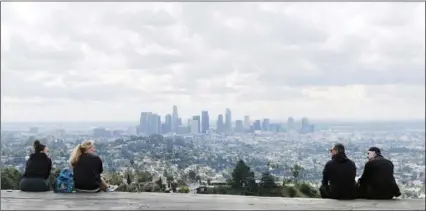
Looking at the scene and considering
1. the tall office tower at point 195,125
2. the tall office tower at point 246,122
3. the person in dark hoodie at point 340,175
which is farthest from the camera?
the tall office tower at point 246,122

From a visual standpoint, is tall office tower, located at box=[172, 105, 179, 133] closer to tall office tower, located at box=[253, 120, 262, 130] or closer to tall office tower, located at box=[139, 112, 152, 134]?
tall office tower, located at box=[139, 112, 152, 134]

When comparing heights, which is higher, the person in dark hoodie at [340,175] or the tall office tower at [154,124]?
the tall office tower at [154,124]

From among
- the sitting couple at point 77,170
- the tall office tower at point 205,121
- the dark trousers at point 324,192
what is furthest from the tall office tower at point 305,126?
the dark trousers at point 324,192

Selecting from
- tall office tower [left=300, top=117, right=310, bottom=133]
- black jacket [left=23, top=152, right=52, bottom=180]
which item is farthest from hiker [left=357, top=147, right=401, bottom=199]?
tall office tower [left=300, top=117, right=310, bottom=133]

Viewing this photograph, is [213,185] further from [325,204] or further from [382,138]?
[325,204]

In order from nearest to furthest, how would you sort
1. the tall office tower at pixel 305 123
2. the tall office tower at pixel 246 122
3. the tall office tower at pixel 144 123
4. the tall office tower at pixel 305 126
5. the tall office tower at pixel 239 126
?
the tall office tower at pixel 144 123 → the tall office tower at pixel 305 126 → the tall office tower at pixel 305 123 → the tall office tower at pixel 239 126 → the tall office tower at pixel 246 122

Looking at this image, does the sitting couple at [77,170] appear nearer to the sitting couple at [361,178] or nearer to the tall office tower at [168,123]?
the sitting couple at [361,178]

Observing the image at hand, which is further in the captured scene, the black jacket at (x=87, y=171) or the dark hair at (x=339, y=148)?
the black jacket at (x=87, y=171)

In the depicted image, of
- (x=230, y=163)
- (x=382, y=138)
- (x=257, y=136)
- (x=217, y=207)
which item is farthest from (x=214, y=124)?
(x=217, y=207)
